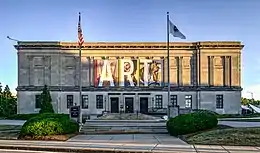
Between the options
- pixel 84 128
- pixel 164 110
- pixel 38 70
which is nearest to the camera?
pixel 84 128

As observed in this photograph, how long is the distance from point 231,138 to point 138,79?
2017 inches

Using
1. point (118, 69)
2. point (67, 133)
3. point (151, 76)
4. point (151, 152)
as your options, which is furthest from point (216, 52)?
point (151, 152)

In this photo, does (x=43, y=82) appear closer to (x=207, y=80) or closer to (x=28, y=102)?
(x=28, y=102)

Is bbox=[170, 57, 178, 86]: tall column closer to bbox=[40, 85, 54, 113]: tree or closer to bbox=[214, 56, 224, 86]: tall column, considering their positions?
bbox=[214, 56, 224, 86]: tall column

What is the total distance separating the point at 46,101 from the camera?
216 ft

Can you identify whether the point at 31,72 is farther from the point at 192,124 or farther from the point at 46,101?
the point at 192,124

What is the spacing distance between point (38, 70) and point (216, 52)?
93.2 ft

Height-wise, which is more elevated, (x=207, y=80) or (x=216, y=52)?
(x=216, y=52)

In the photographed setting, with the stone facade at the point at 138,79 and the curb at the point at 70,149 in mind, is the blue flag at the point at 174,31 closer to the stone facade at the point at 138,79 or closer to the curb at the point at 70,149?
the curb at the point at 70,149

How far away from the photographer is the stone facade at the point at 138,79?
7131cm

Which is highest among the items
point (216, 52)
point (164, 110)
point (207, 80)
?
point (216, 52)

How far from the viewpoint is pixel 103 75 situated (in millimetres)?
71500

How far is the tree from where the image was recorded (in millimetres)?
64812

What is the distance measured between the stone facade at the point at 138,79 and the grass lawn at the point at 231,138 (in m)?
48.6
